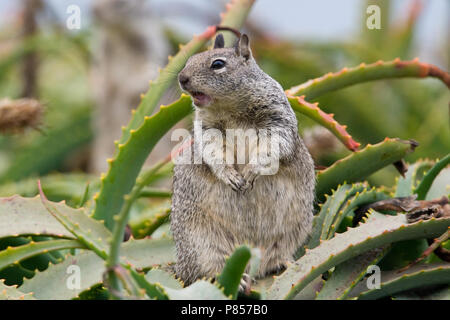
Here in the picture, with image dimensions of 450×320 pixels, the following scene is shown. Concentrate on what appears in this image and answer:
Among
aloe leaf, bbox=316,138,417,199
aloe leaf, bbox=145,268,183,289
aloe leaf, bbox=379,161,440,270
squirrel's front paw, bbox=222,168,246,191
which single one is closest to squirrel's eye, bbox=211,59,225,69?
squirrel's front paw, bbox=222,168,246,191

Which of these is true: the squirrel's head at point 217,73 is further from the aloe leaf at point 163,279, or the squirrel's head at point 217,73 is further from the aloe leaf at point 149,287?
the aloe leaf at point 149,287

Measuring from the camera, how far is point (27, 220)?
2.26 m

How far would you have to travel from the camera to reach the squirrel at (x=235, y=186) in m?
2.33

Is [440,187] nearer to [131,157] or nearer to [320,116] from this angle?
[320,116]

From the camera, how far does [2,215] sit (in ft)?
7.50

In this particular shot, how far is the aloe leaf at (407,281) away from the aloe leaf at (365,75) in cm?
88

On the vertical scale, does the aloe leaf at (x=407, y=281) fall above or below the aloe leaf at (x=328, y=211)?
below

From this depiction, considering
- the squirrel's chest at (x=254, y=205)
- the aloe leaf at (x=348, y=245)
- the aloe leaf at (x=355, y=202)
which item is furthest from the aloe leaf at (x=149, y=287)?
the aloe leaf at (x=355, y=202)

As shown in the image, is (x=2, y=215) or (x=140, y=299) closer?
(x=140, y=299)

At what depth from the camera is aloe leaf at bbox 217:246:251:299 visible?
175 cm

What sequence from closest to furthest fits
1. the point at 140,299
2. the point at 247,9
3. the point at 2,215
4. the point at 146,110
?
the point at 140,299, the point at 2,215, the point at 146,110, the point at 247,9

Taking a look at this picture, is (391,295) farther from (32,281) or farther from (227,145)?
(32,281)
